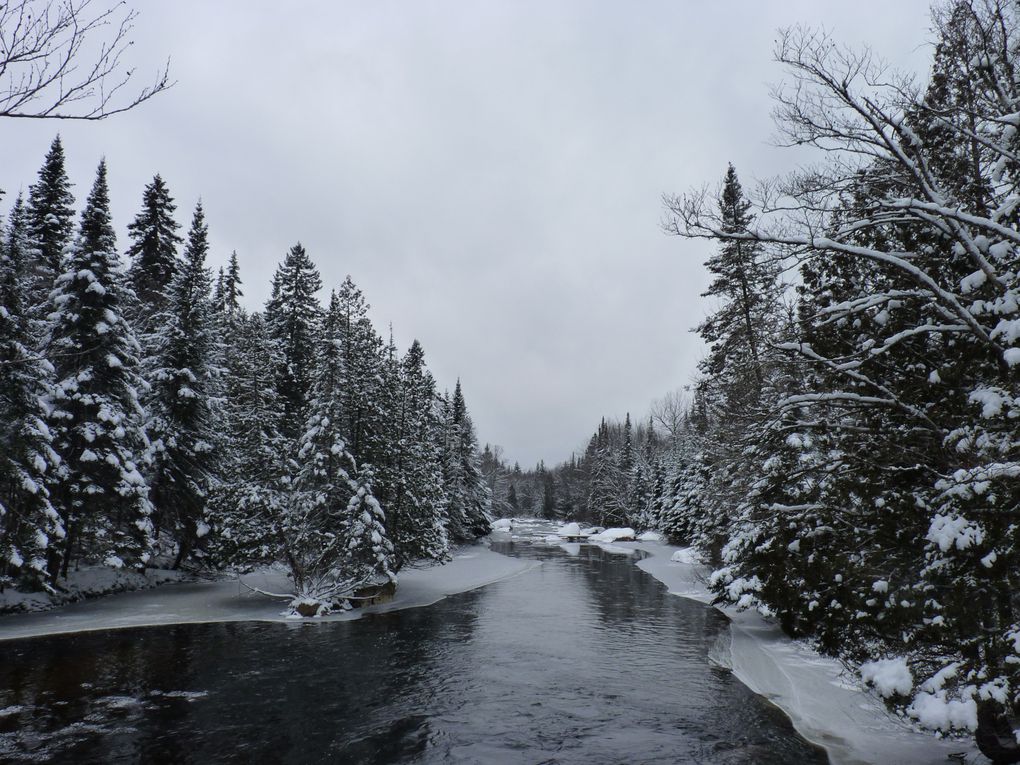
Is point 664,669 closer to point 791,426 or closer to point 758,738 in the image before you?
point 758,738

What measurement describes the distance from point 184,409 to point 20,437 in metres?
9.29

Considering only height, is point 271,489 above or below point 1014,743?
above

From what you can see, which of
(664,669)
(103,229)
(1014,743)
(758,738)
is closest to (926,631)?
(1014,743)

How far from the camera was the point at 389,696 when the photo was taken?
13.0 m

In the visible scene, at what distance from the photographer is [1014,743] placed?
7.42 m

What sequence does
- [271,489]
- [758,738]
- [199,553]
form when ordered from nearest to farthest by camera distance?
1. [758,738]
2. [271,489]
3. [199,553]

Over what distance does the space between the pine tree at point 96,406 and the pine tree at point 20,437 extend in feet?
5.93

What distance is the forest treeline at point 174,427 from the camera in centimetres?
1952

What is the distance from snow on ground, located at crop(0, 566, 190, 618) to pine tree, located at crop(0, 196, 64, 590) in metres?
0.86

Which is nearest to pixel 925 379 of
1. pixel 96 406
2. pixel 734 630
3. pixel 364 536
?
pixel 734 630

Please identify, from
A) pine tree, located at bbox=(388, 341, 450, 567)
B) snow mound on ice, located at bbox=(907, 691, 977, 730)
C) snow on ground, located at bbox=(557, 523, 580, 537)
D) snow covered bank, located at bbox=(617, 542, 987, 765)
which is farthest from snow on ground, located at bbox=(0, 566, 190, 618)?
snow on ground, located at bbox=(557, 523, 580, 537)

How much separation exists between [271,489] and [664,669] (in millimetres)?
19917

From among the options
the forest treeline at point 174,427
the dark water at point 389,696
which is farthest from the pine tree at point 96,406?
the dark water at point 389,696

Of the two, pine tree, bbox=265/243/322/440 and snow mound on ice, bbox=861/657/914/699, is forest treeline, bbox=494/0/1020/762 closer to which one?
snow mound on ice, bbox=861/657/914/699
